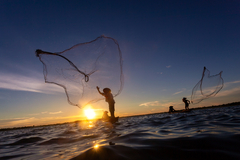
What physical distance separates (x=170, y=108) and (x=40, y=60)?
1084 inches

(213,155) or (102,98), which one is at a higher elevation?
(102,98)

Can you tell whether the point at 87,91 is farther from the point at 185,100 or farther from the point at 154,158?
the point at 185,100

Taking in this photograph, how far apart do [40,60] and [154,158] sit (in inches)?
249

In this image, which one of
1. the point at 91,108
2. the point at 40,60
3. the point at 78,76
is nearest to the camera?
the point at 40,60

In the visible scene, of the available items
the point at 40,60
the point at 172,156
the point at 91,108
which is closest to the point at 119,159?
the point at 172,156

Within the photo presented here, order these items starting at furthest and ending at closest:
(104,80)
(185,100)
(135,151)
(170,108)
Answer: (170,108) → (185,100) → (104,80) → (135,151)

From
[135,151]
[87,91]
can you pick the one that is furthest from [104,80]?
[135,151]

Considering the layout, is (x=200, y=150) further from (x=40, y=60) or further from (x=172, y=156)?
(x=40, y=60)

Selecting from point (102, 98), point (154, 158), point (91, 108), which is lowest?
point (154, 158)

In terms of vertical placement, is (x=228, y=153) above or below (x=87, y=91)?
below

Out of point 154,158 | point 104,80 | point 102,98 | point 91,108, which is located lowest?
point 154,158

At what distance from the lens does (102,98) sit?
1003 cm

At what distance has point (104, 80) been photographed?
333 inches

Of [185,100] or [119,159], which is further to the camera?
[185,100]
